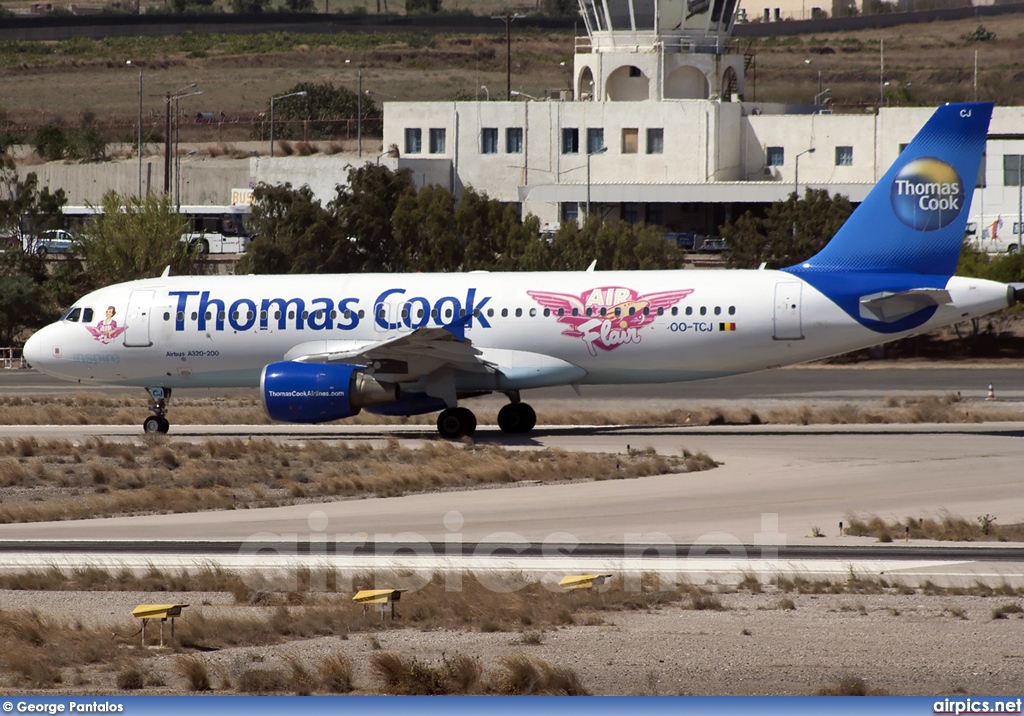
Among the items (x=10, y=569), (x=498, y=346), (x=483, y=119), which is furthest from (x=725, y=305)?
(x=483, y=119)

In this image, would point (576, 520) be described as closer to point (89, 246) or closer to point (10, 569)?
point (10, 569)

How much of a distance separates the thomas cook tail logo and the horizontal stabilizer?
5.71 ft

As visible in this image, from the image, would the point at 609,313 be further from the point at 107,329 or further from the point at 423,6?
the point at 423,6

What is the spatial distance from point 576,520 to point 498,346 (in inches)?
464

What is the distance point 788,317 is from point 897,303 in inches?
92.0

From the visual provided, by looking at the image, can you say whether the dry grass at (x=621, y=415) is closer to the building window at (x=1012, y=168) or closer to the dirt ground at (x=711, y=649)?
the dirt ground at (x=711, y=649)

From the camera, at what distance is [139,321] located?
33625mm

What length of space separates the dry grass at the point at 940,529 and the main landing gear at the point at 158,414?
63.0 feet

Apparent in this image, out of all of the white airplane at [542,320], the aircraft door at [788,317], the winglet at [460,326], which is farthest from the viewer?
the winglet at [460,326]

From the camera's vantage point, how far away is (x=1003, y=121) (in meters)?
83.9

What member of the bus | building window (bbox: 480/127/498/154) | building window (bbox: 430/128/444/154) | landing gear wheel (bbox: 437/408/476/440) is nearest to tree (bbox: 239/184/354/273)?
the bus

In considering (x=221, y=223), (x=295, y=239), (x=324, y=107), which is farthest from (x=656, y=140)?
(x=324, y=107)

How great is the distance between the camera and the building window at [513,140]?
86.1 meters

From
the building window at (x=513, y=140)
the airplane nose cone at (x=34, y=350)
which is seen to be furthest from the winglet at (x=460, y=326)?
the building window at (x=513, y=140)
